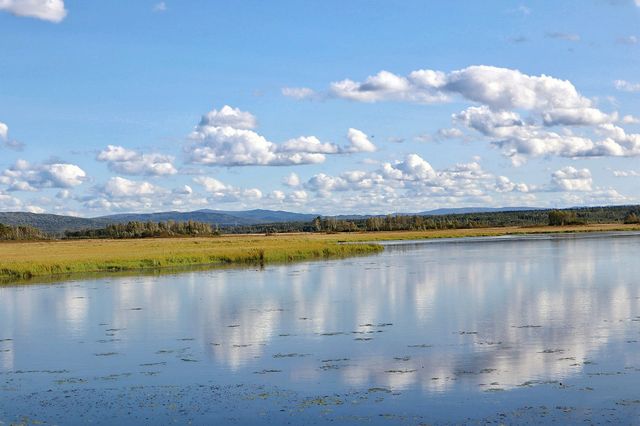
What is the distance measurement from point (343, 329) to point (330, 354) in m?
3.30

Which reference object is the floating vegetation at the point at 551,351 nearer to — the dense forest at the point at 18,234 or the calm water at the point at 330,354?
the calm water at the point at 330,354

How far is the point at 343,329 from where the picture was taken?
19422mm

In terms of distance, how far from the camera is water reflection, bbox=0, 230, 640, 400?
1441 cm

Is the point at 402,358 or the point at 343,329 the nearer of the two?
the point at 402,358

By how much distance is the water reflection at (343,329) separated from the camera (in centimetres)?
1441

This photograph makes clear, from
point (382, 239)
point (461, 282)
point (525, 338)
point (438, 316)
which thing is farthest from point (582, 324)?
point (382, 239)

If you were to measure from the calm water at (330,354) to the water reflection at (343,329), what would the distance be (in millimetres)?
58

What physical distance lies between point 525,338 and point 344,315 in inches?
240

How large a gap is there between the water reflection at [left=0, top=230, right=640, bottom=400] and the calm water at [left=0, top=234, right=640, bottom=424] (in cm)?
6

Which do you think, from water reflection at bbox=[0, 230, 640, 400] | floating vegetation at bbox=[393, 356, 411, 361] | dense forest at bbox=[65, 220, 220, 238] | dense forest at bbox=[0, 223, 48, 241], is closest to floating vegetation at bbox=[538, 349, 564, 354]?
water reflection at bbox=[0, 230, 640, 400]

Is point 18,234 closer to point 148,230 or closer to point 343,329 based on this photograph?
point 148,230

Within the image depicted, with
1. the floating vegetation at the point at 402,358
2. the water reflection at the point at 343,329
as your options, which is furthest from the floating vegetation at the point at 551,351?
the floating vegetation at the point at 402,358

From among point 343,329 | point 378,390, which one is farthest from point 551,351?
point 343,329

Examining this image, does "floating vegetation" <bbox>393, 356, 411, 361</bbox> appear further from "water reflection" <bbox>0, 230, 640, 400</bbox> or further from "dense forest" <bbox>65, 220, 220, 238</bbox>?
"dense forest" <bbox>65, 220, 220, 238</bbox>
